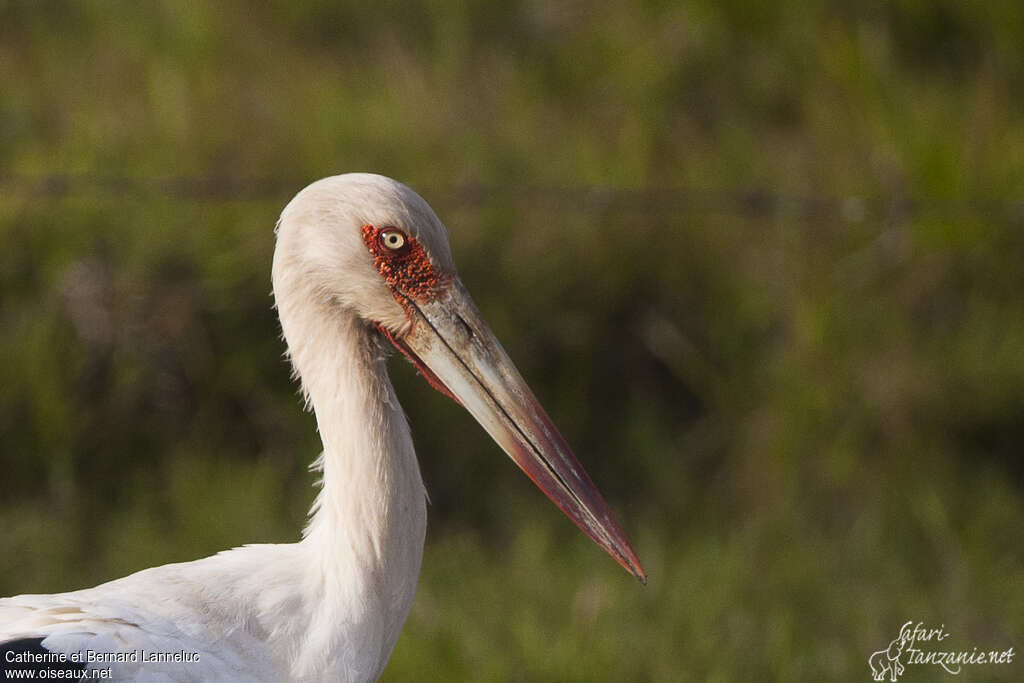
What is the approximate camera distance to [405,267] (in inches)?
98.3

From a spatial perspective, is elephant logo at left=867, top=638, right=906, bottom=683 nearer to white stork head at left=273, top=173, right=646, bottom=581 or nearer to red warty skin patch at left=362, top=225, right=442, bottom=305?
white stork head at left=273, top=173, right=646, bottom=581

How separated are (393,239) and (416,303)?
126mm

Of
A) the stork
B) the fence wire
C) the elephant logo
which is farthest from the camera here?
the fence wire

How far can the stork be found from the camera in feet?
8.04

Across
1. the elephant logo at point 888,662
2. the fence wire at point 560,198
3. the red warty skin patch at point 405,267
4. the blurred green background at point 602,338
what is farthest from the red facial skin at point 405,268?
the fence wire at point 560,198

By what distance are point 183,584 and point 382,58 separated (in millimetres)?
3639

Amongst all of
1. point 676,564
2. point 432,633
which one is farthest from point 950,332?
point 432,633

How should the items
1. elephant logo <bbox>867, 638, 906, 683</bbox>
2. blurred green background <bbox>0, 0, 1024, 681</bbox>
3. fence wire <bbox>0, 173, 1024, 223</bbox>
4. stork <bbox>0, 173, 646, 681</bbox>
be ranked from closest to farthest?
stork <bbox>0, 173, 646, 681</bbox> → elephant logo <bbox>867, 638, 906, 683</bbox> → blurred green background <bbox>0, 0, 1024, 681</bbox> → fence wire <bbox>0, 173, 1024, 223</bbox>

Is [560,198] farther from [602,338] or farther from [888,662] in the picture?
[888,662]

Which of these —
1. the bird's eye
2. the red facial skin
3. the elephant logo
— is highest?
the bird's eye

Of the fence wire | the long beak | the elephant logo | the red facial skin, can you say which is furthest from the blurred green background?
the red facial skin

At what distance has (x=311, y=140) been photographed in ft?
16.3

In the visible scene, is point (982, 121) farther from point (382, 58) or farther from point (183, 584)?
point (183, 584)

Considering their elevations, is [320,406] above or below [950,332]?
above
